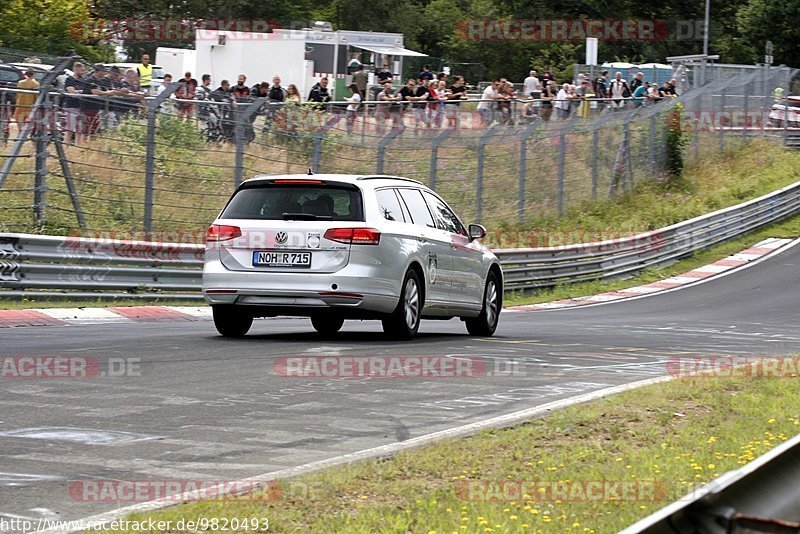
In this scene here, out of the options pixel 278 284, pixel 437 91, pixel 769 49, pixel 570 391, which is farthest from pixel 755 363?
pixel 769 49

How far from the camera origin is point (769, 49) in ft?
159

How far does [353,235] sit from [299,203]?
0.65 metres

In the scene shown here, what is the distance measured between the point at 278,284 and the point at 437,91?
19163mm

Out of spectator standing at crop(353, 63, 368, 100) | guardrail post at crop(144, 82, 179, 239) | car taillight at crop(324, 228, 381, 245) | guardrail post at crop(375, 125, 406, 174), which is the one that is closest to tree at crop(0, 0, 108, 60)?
spectator standing at crop(353, 63, 368, 100)

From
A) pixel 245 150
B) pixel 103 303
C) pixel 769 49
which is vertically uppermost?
pixel 769 49

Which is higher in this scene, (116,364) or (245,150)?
(245,150)

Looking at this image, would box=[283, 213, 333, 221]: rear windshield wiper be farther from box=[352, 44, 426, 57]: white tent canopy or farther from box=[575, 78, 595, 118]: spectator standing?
box=[352, 44, 426, 57]: white tent canopy

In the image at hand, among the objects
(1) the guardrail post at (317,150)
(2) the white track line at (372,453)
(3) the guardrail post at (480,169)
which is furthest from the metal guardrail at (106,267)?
(2) the white track line at (372,453)

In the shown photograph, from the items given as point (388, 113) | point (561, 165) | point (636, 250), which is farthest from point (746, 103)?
point (388, 113)

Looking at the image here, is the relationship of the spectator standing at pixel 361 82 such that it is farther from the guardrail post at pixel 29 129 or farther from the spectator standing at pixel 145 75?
the guardrail post at pixel 29 129

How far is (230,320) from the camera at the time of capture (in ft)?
42.8

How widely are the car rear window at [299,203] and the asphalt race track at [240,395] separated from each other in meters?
1.21

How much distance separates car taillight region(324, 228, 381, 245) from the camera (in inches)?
487

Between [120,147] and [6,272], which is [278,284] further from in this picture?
[120,147]
